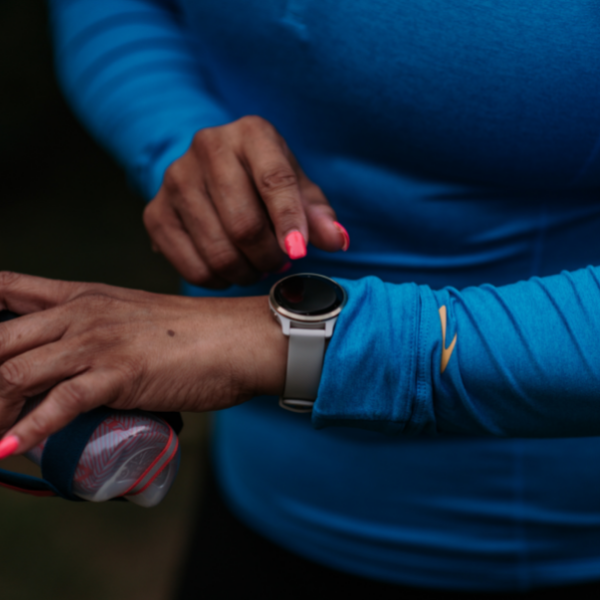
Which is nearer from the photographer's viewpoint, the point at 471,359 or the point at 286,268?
the point at 471,359

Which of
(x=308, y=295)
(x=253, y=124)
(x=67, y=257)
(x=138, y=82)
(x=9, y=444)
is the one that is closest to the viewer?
(x=9, y=444)

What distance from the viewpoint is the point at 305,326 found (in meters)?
0.64

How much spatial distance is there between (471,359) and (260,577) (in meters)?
0.68

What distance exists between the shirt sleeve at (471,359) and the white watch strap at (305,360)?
0.05ft

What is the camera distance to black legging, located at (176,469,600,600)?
1.02 metres

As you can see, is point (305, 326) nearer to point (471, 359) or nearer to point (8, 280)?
point (471, 359)

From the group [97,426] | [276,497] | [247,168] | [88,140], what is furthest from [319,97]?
[88,140]

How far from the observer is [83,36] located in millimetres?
1100

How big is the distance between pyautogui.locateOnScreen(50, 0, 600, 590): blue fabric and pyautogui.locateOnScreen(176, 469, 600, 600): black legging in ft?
0.09

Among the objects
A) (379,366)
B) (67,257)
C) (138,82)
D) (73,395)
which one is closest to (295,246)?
(379,366)

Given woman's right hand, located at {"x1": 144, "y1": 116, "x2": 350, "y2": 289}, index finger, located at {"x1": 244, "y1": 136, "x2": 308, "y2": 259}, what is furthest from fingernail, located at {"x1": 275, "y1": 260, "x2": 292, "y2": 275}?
index finger, located at {"x1": 244, "y1": 136, "x2": 308, "y2": 259}

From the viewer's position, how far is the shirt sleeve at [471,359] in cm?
62

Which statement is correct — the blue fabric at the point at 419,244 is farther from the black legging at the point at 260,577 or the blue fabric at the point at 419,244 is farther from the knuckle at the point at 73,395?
the knuckle at the point at 73,395

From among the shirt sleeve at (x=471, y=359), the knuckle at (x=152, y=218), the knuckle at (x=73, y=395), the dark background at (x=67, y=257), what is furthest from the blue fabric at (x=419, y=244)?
the dark background at (x=67, y=257)
